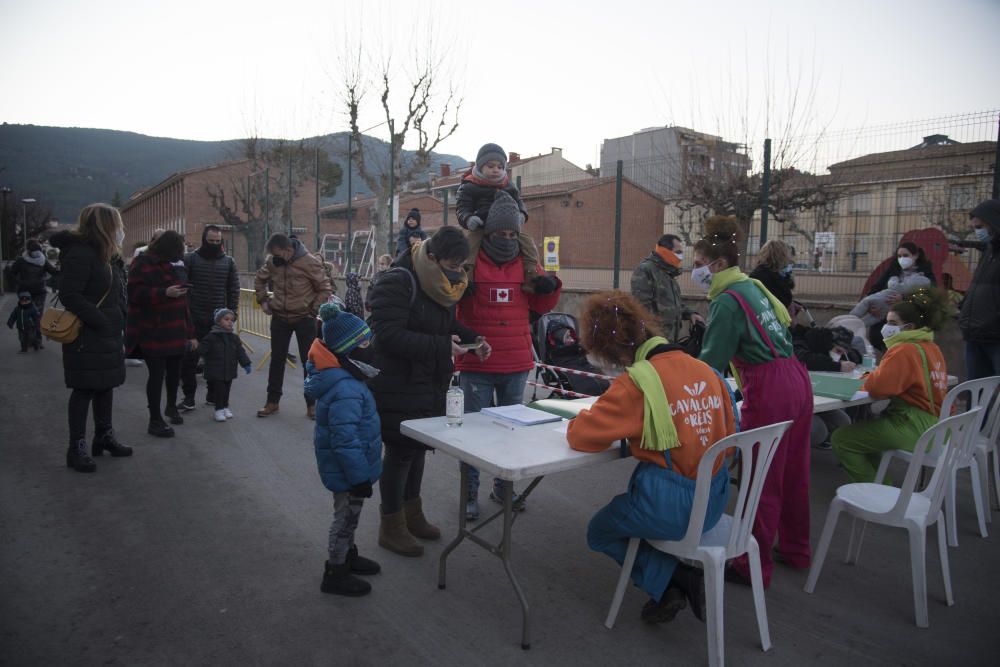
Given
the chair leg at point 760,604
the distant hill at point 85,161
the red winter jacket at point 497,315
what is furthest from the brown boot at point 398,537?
the distant hill at point 85,161

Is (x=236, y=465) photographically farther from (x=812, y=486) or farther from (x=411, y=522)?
(x=812, y=486)

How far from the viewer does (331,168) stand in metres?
38.1

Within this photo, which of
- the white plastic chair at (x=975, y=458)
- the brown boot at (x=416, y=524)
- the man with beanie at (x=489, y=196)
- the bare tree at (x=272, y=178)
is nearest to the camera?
the white plastic chair at (x=975, y=458)

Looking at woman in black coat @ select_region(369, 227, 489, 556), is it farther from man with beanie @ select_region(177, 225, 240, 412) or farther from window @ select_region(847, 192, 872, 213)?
window @ select_region(847, 192, 872, 213)

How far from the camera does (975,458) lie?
4.12 meters

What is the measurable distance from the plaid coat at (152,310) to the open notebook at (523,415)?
3583mm

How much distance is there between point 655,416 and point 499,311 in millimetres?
1774

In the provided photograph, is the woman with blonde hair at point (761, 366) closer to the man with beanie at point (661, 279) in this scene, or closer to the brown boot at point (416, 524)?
the brown boot at point (416, 524)

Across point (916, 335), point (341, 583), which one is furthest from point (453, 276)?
point (916, 335)

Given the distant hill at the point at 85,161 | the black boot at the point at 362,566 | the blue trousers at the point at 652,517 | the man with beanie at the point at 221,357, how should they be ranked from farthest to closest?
the distant hill at the point at 85,161, the man with beanie at the point at 221,357, the black boot at the point at 362,566, the blue trousers at the point at 652,517

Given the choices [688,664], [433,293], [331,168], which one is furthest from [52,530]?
[331,168]

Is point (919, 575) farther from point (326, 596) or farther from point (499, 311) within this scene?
point (326, 596)

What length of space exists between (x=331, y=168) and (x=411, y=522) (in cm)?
3681

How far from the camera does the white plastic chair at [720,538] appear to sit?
103 inches
